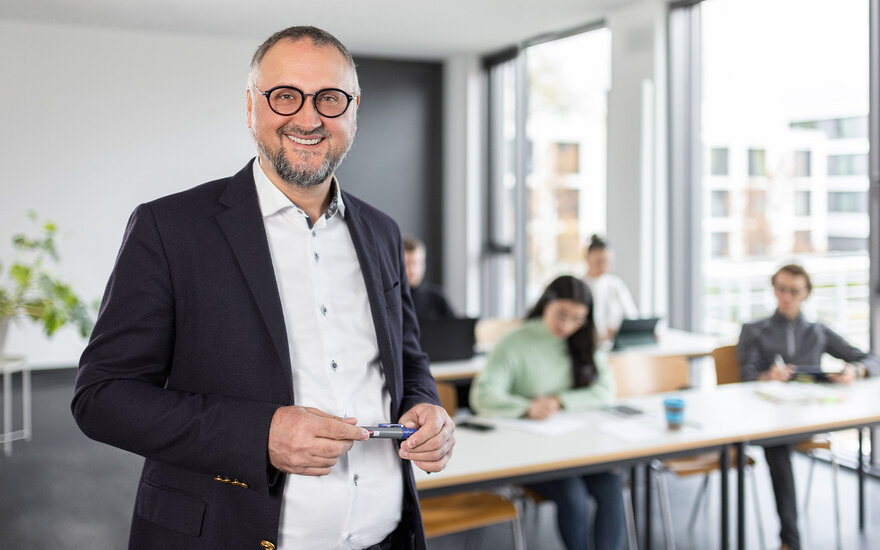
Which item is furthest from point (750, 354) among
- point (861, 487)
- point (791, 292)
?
point (861, 487)

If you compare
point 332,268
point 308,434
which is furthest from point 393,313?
point 308,434

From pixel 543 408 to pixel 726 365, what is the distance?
159 cm

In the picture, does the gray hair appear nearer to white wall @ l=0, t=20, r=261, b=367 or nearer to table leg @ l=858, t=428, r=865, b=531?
white wall @ l=0, t=20, r=261, b=367

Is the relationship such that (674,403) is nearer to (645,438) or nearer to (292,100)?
(645,438)

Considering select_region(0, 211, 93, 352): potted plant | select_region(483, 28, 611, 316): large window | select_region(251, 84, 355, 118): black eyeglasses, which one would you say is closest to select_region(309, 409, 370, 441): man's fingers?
select_region(251, 84, 355, 118): black eyeglasses

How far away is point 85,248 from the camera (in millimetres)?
1568

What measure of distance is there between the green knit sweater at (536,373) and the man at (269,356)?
181cm

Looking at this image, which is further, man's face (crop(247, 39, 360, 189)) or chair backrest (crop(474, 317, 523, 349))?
chair backrest (crop(474, 317, 523, 349))

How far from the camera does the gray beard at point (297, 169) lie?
4.41ft

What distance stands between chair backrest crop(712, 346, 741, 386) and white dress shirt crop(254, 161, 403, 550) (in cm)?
311

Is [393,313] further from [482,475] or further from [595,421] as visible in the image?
[595,421]

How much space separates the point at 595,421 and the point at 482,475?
2.55 feet

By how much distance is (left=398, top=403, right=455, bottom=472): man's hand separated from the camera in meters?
1.33

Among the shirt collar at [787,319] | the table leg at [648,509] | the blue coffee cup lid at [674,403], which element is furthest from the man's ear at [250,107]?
the shirt collar at [787,319]
